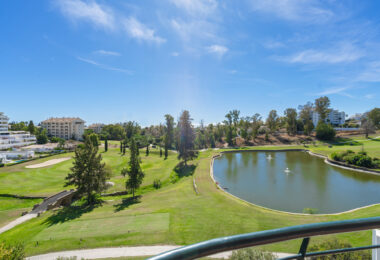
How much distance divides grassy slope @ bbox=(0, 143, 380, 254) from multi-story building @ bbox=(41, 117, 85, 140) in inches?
2684

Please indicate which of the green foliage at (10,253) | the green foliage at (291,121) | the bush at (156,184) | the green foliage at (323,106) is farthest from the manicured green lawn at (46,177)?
the green foliage at (323,106)

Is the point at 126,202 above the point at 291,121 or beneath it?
beneath

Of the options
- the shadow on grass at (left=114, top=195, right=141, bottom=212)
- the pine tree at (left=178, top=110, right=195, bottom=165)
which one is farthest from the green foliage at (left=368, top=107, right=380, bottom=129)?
the shadow on grass at (left=114, top=195, right=141, bottom=212)

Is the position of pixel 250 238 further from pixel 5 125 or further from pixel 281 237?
pixel 5 125

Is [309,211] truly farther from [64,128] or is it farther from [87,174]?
[64,128]

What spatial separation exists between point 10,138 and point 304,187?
250 feet

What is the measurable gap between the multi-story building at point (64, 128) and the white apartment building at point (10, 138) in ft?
35.3

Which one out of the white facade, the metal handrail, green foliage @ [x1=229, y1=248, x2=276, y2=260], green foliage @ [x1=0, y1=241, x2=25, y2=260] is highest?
the white facade

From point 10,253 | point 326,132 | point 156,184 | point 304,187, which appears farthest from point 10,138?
point 326,132

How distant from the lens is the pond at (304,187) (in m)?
16.5

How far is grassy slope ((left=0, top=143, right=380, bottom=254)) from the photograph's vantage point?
35.0ft

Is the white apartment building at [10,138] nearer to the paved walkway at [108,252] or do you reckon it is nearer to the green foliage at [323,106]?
the paved walkway at [108,252]

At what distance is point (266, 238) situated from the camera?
109cm

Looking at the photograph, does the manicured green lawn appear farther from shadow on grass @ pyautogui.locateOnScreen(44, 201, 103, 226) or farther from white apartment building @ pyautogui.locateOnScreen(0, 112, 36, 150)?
white apartment building @ pyautogui.locateOnScreen(0, 112, 36, 150)
